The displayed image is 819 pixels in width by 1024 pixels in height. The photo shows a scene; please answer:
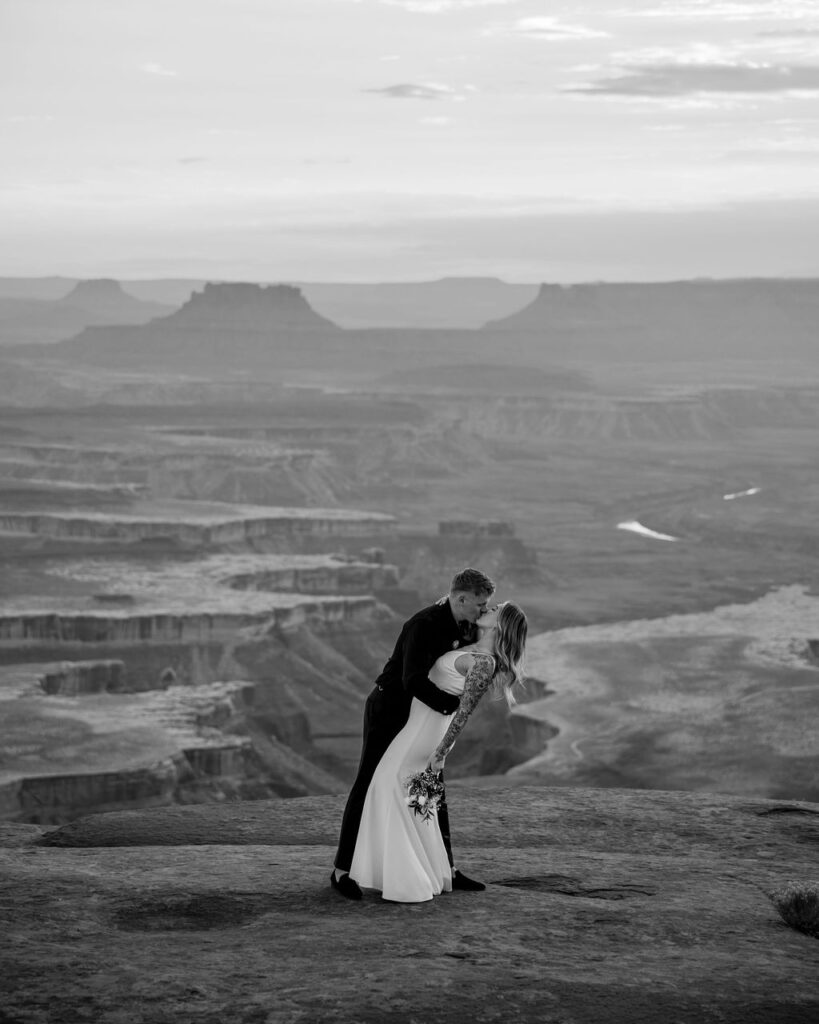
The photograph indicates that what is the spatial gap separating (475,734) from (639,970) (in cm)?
6161

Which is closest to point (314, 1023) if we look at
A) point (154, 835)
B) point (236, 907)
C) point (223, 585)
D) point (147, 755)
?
point (236, 907)

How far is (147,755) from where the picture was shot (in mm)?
56219

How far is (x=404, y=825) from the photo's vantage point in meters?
13.7

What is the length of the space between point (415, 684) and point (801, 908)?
3.18 m

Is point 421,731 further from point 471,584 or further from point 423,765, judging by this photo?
point 471,584

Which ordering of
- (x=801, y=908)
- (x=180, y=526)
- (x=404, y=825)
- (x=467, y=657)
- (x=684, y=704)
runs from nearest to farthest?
1. (x=467, y=657)
2. (x=404, y=825)
3. (x=801, y=908)
4. (x=684, y=704)
5. (x=180, y=526)

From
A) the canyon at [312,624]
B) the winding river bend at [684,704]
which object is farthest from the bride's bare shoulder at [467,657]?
the winding river bend at [684,704]

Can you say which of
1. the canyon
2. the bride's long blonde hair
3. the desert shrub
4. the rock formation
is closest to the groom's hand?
the bride's long blonde hair

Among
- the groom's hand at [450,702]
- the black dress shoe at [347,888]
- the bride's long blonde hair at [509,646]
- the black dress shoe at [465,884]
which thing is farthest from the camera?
the black dress shoe at [465,884]

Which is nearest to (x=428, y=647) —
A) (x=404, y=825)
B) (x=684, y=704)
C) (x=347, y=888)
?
(x=404, y=825)

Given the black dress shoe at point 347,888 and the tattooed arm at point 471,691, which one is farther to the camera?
the black dress shoe at point 347,888

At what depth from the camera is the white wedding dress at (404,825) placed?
1366cm

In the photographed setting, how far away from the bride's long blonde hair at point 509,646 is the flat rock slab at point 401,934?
5.43ft

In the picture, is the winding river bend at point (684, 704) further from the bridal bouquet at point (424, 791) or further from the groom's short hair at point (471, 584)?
the groom's short hair at point (471, 584)
